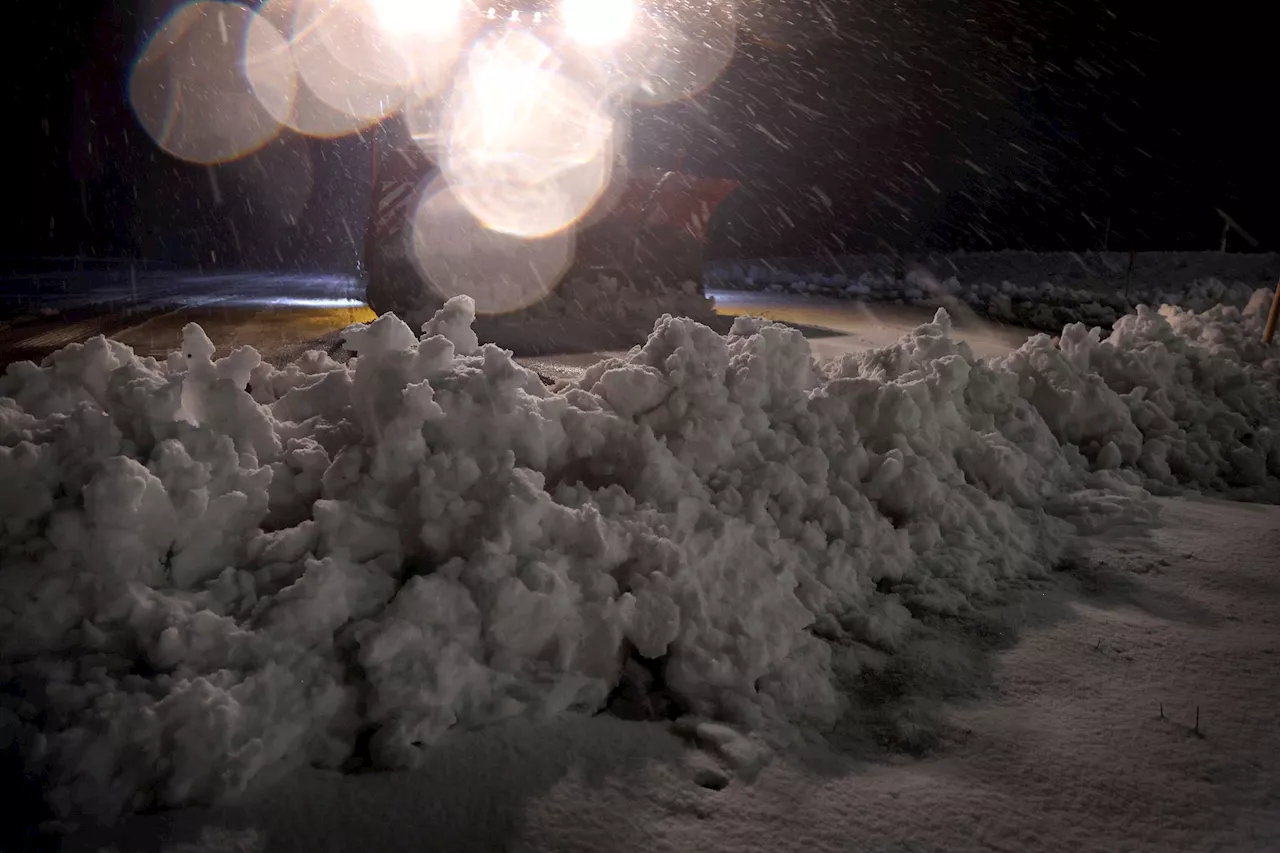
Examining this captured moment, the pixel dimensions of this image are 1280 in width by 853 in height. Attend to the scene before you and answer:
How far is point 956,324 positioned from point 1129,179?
398 inches

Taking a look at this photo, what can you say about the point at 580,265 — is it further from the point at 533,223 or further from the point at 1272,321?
the point at 1272,321

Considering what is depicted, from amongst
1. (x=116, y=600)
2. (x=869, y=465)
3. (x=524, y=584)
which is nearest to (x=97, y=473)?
(x=116, y=600)

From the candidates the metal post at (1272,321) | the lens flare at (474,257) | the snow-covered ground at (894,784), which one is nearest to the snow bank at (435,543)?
the snow-covered ground at (894,784)

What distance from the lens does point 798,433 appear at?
10.9 feet

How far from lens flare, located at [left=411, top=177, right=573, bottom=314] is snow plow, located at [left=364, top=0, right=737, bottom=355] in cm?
1

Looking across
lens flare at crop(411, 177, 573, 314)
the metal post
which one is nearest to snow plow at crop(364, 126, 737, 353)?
lens flare at crop(411, 177, 573, 314)

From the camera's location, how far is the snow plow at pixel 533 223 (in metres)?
10.3

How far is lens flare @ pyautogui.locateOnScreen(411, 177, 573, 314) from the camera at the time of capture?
1037 cm


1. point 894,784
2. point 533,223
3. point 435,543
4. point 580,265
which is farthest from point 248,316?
point 894,784

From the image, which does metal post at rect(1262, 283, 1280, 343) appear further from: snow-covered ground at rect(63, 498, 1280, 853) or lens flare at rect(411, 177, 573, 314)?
lens flare at rect(411, 177, 573, 314)

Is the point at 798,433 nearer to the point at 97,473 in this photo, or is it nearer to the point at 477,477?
the point at 477,477

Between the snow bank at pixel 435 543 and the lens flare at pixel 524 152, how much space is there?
7.41m

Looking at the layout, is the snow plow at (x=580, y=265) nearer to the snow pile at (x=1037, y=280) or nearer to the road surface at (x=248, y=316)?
the road surface at (x=248, y=316)

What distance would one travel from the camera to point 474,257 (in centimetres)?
1038
